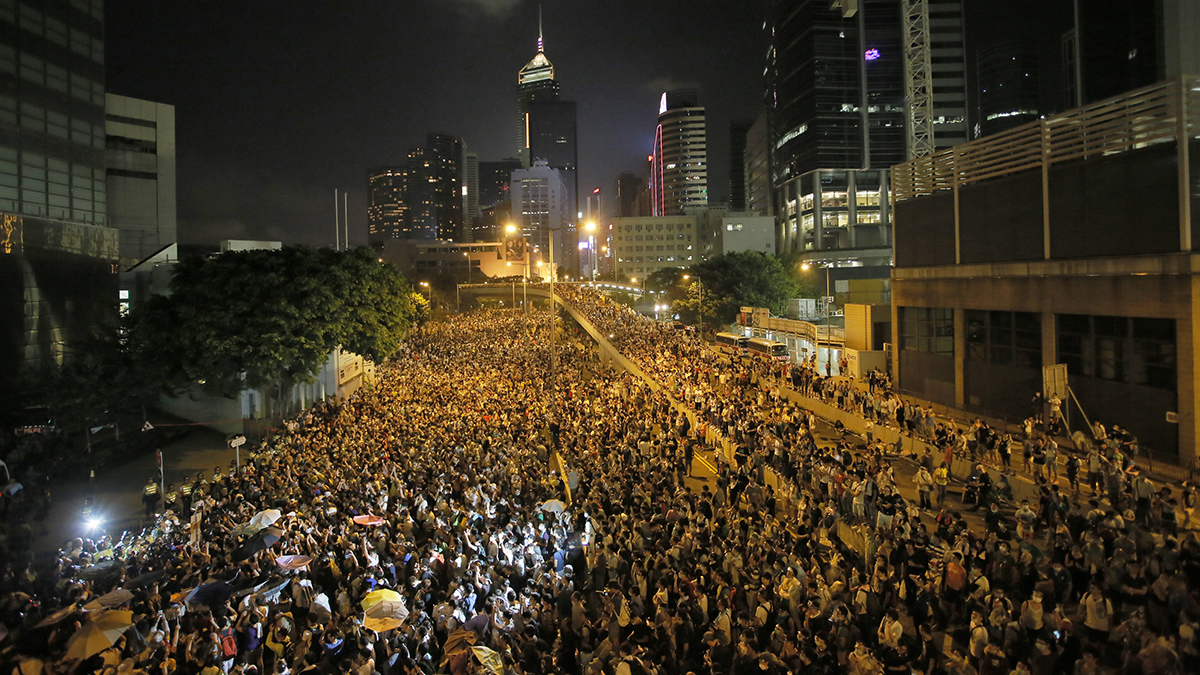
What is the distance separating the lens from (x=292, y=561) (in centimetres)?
1123

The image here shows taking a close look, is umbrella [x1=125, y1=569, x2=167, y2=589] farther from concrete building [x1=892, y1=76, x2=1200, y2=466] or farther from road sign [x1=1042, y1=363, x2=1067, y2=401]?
concrete building [x1=892, y1=76, x2=1200, y2=466]

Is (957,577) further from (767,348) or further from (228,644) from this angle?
(767,348)

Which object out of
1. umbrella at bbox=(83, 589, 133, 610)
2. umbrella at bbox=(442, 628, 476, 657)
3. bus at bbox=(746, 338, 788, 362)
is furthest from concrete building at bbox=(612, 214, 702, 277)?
umbrella at bbox=(442, 628, 476, 657)

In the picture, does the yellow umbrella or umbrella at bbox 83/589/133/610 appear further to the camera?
umbrella at bbox 83/589/133/610

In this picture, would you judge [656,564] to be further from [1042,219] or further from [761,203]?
[761,203]

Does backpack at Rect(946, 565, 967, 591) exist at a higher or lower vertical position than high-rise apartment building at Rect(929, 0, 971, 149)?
lower

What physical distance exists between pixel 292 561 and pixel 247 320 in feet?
57.1

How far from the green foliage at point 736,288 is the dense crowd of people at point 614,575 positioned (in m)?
45.4

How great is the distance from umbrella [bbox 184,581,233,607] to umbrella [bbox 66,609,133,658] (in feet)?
3.78

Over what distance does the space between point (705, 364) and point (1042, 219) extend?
14.0m

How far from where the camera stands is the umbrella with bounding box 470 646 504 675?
8242 mm

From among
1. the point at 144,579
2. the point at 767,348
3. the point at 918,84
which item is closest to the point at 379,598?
→ the point at 144,579

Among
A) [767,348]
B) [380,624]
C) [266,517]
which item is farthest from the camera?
[767,348]

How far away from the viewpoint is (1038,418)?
19203 millimetres
